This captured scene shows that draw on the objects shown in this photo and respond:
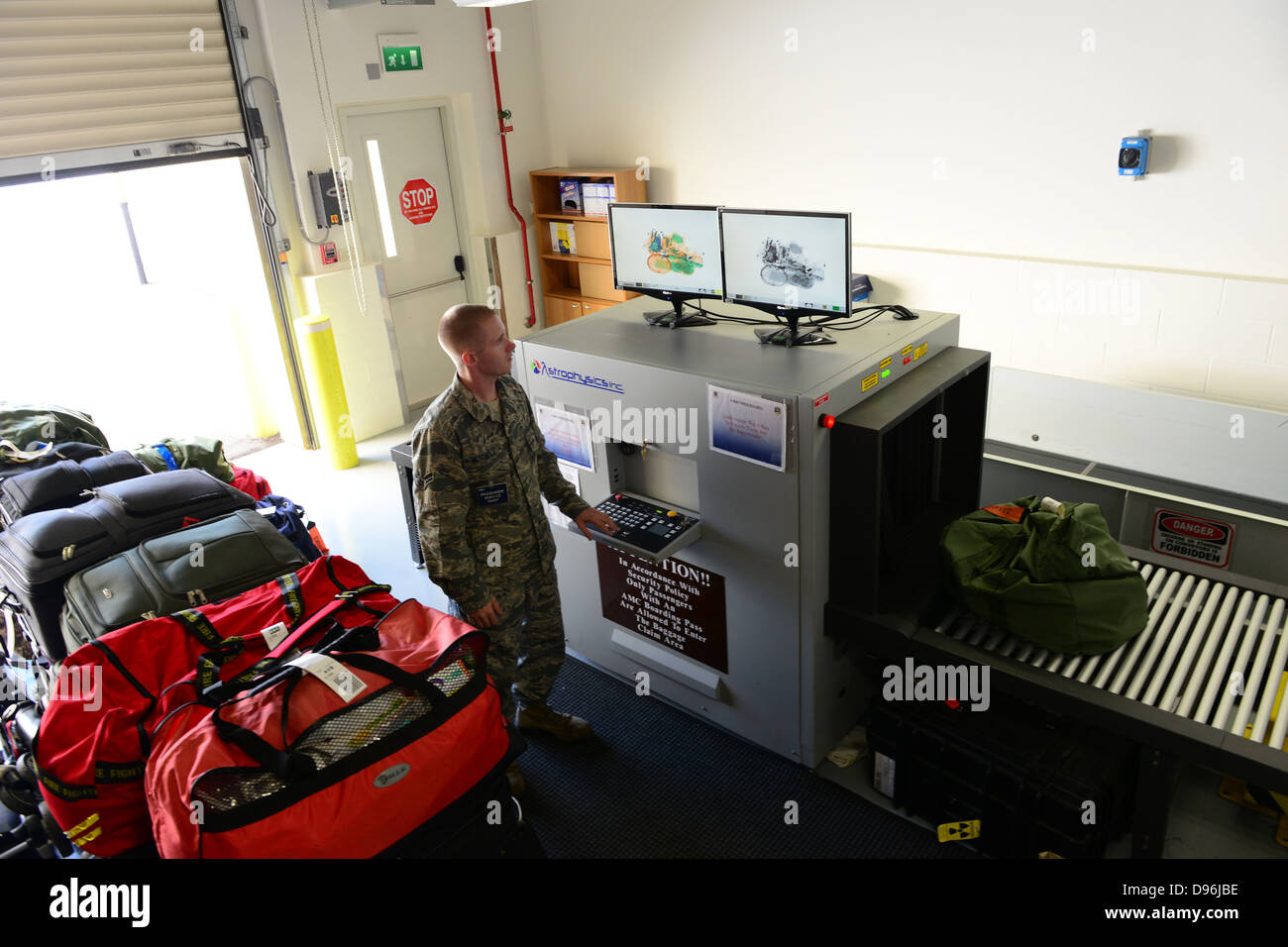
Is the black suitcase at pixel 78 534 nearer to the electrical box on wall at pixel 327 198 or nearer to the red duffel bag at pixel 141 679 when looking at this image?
the red duffel bag at pixel 141 679

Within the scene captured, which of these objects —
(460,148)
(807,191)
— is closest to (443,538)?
(807,191)

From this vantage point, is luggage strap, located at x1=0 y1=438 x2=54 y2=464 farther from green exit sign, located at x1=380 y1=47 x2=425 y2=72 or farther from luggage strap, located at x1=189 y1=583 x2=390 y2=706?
green exit sign, located at x1=380 y1=47 x2=425 y2=72

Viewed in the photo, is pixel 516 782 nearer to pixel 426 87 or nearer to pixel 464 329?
pixel 464 329

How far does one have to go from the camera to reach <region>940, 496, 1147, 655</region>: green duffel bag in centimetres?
235

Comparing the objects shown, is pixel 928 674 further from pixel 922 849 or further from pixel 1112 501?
pixel 1112 501

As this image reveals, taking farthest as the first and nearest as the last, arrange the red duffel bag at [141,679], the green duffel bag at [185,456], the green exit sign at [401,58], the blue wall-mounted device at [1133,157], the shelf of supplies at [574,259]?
1. the shelf of supplies at [574,259]
2. the green exit sign at [401,58]
3. the blue wall-mounted device at [1133,157]
4. the green duffel bag at [185,456]
5. the red duffel bag at [141,679]

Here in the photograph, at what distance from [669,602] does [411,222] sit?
4.29m

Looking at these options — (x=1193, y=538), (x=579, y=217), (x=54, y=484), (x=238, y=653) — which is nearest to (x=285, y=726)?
(x=238, y=653)

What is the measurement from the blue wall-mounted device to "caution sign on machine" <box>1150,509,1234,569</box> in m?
1.67

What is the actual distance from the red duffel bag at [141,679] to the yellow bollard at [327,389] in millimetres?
3352

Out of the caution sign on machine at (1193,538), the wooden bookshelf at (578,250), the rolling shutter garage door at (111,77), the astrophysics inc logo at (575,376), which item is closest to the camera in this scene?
the astrophysics inc logo at (575,376)

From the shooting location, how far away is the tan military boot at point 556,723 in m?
3.12

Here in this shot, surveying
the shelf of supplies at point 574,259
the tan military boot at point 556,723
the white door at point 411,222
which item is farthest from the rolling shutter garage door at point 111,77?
A: the tan military boot at point 556,723

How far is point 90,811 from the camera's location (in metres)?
1.92
